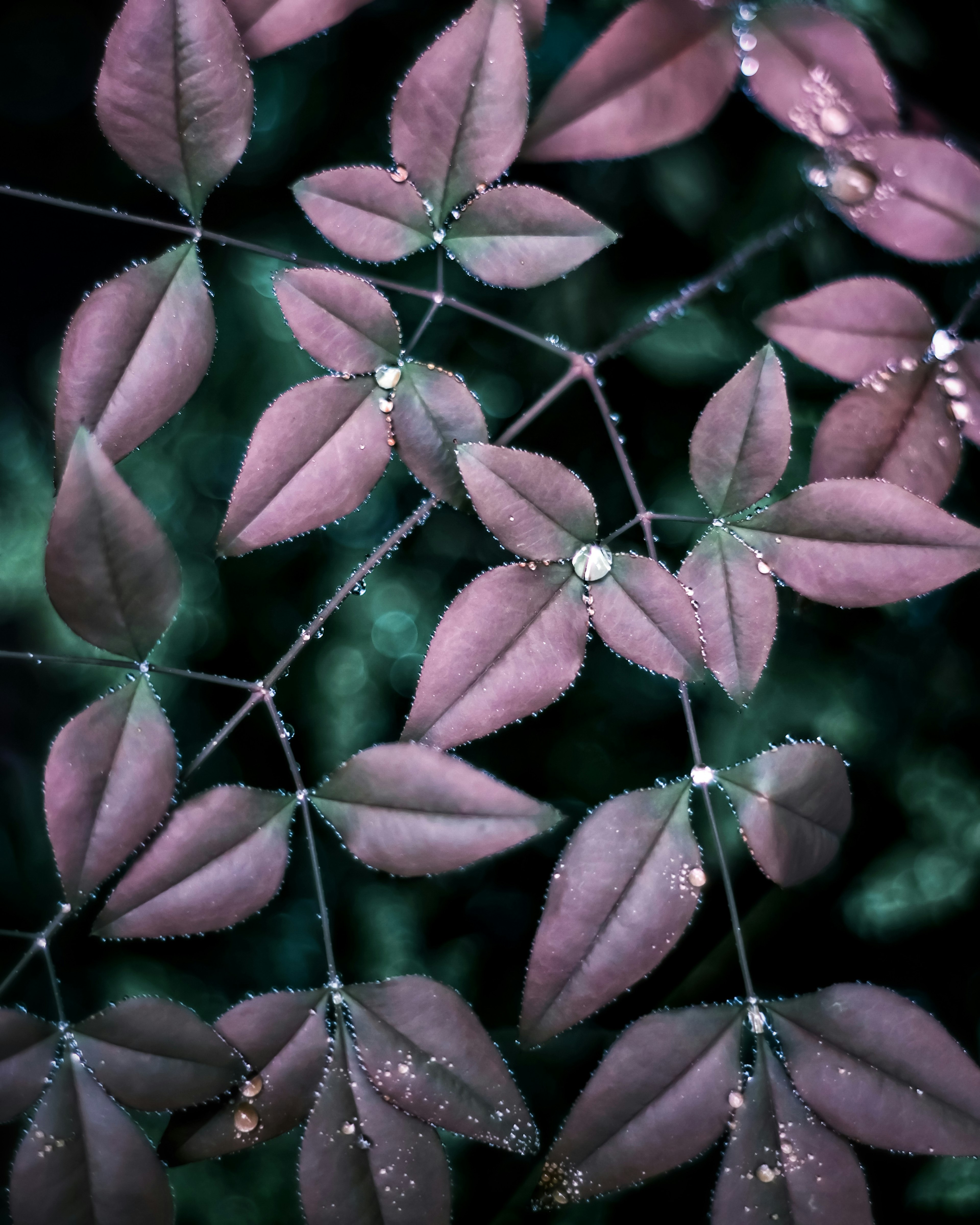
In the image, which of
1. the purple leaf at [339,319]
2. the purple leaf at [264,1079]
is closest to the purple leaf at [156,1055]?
the purple leaf at [264,1079]

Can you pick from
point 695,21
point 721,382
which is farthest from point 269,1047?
point 695,21

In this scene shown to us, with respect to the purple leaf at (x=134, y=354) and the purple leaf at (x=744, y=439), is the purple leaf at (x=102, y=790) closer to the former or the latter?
the purple leaf at (x=134, y=354)

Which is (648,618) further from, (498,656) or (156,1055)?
(156,1055)

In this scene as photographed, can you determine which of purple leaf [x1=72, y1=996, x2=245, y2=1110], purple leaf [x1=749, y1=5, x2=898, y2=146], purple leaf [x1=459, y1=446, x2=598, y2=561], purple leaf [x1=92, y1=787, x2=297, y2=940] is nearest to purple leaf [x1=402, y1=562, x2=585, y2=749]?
purple leaf [x1=459, y1=446, x2=598, y2=561]

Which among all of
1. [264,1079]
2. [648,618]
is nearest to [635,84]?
[648,618]

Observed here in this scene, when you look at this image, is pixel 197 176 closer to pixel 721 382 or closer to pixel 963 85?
pixel 721 382
